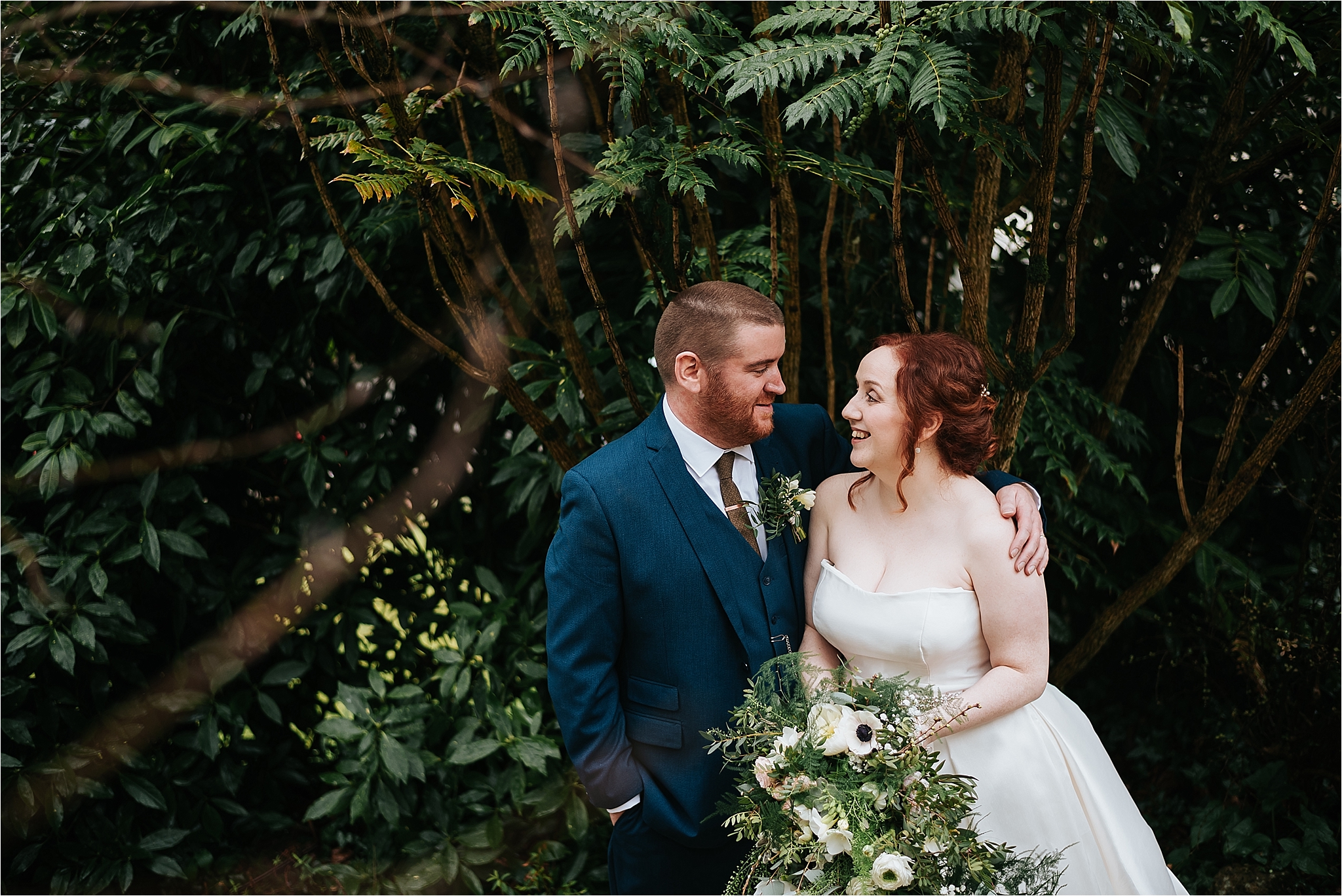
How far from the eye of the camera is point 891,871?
155cm

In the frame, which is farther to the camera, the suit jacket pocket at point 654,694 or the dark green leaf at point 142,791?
the dark green leaf at point 142,791

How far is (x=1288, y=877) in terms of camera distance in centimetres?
310

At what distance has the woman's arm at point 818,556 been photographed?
2.16 metres

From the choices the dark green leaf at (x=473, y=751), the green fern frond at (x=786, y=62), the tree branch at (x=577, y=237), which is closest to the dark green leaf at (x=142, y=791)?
the dark green leaf at (x=473, y=751)

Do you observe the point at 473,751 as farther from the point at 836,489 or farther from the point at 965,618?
the point at 965,618

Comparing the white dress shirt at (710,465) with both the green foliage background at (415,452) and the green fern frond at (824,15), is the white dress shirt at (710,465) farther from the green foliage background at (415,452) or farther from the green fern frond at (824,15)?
the green fern frond at (824,15)

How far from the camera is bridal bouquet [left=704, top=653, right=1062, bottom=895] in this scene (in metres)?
1.60

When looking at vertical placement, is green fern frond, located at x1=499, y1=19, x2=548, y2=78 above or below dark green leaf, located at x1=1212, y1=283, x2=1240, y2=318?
above

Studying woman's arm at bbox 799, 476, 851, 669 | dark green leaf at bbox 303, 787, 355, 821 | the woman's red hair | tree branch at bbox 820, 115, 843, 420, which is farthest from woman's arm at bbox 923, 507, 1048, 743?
dark green leaf at bbox 303, 787, 355, 821

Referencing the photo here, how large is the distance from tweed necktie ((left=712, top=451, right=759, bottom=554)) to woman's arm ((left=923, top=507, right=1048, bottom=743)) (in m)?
0.50

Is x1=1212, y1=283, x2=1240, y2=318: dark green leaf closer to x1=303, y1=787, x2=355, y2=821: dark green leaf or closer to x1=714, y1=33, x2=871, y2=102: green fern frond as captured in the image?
x1=714, y1=33, x2=871, y2=102: green fern frond

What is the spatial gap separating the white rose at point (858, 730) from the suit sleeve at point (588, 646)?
0.60 m

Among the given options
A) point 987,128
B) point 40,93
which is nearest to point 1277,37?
point 987,128

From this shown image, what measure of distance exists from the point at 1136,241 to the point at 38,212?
4.00 m
